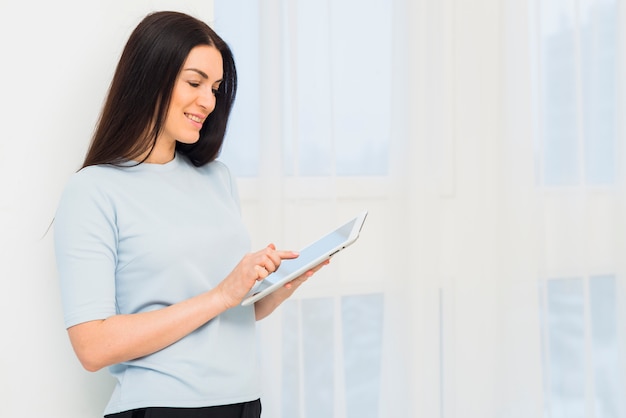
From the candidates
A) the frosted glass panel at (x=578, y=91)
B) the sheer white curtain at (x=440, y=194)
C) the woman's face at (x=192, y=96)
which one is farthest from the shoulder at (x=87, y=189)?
the frosted glass panel at (x=578, y=91)

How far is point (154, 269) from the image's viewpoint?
1.29m

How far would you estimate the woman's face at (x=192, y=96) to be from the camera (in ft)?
4.41

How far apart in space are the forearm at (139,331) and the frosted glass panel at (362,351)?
763 mm

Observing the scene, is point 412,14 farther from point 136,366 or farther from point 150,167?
point 136,366

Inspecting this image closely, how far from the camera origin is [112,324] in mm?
1218

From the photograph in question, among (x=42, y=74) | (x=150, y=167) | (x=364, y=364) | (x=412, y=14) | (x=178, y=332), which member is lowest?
(x=364, y=364)

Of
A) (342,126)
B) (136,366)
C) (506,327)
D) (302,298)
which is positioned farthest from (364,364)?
(136,366)

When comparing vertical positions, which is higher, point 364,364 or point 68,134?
point 68,134

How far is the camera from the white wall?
1.37 meters

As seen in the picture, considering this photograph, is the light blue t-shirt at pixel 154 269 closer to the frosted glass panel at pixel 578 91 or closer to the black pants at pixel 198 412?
the black pants at pixel 198 412

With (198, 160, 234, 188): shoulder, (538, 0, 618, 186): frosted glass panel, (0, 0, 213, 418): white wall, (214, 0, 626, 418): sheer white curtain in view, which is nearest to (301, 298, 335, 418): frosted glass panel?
(214, 0, 626, 418): sheer white curtain

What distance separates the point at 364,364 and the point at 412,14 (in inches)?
37.8

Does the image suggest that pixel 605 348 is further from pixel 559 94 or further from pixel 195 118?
pixel 195 118

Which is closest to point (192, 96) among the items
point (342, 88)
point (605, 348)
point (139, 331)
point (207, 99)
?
point (207, 99)
